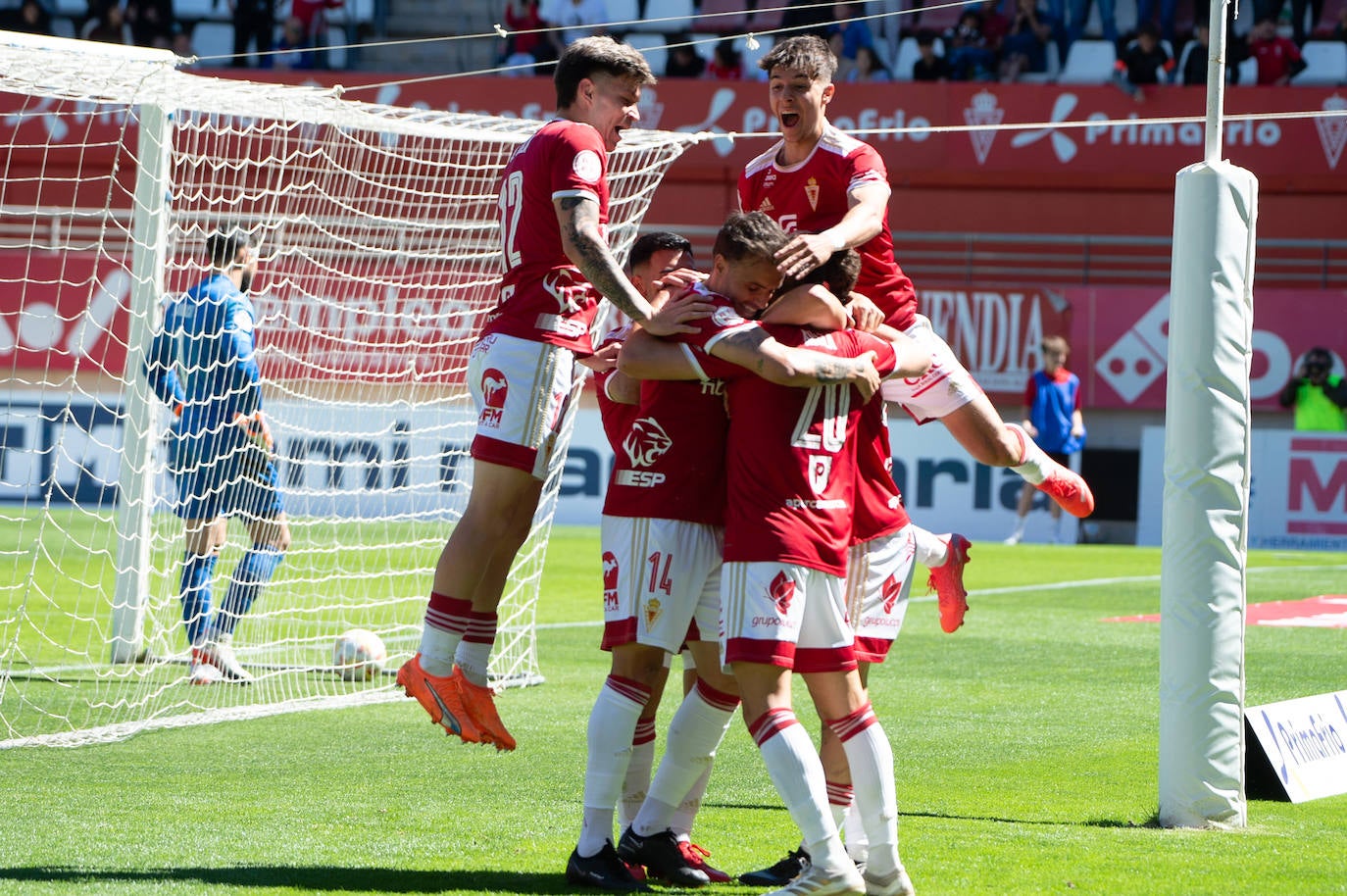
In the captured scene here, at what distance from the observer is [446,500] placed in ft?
44.9

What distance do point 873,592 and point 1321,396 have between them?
637 inches

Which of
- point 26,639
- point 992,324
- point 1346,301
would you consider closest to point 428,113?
point 26,639

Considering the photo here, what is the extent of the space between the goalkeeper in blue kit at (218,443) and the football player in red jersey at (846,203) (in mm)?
3833

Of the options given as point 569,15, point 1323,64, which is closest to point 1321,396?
point 1323,64

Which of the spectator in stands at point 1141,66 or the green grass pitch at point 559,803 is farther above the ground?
the spectator in stands at point 1141,66

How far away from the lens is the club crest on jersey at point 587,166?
16.4ft

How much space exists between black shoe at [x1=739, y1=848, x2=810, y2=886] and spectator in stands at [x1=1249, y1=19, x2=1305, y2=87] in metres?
20.5

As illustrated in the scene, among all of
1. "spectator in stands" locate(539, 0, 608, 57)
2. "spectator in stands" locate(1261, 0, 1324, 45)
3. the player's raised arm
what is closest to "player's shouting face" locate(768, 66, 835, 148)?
the player's raised arm

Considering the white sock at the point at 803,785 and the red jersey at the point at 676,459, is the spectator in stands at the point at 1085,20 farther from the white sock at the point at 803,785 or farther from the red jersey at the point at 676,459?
the white sock at the point at 803,785

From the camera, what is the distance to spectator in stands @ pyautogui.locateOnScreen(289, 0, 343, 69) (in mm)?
23438

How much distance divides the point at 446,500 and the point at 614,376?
9.17 meters

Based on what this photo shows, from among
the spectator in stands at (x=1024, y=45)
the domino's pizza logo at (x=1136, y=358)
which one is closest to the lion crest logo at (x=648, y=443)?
the domino's pizza logo at (x=1136, y=358)

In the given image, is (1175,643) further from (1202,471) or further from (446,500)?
(446,500)

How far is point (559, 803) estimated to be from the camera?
17.9 ft
